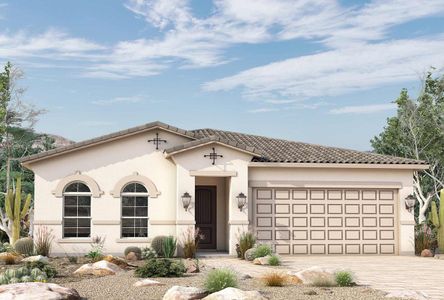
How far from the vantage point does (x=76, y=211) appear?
24.0 metres

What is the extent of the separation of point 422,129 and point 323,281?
26444 millimetres

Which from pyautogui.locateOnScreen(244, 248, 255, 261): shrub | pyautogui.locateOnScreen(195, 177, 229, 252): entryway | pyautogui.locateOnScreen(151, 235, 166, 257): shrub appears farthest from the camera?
pyautogui.locateOnScreen(195, 177, 229, 252): entryway

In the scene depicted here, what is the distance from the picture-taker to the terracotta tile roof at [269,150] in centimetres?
2370

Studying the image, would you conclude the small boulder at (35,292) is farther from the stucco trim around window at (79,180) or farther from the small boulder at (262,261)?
the stucco trim around window at (79,180)

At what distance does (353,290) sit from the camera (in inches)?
547

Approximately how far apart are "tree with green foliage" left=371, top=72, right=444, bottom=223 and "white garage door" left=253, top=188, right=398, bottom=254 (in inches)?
529

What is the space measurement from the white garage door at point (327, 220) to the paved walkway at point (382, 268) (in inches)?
41.9

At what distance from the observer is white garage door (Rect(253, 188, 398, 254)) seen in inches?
966

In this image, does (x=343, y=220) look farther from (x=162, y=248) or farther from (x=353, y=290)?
(x=353, y=290)

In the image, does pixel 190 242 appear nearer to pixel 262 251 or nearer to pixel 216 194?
pixel 262 251

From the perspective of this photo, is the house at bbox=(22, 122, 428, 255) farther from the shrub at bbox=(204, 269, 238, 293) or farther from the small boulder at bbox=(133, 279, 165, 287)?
the shrub at bbox=(204, 269, 238, 293)

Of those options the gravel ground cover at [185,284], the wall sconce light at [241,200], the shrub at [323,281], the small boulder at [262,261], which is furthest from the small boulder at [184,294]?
the wall sconce light at [241,200]

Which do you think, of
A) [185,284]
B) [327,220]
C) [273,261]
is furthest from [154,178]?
[185,284]

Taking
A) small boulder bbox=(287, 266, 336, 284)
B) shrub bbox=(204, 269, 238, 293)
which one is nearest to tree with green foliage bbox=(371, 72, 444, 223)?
small boulder bbox=(287, 266, 336, 284)
